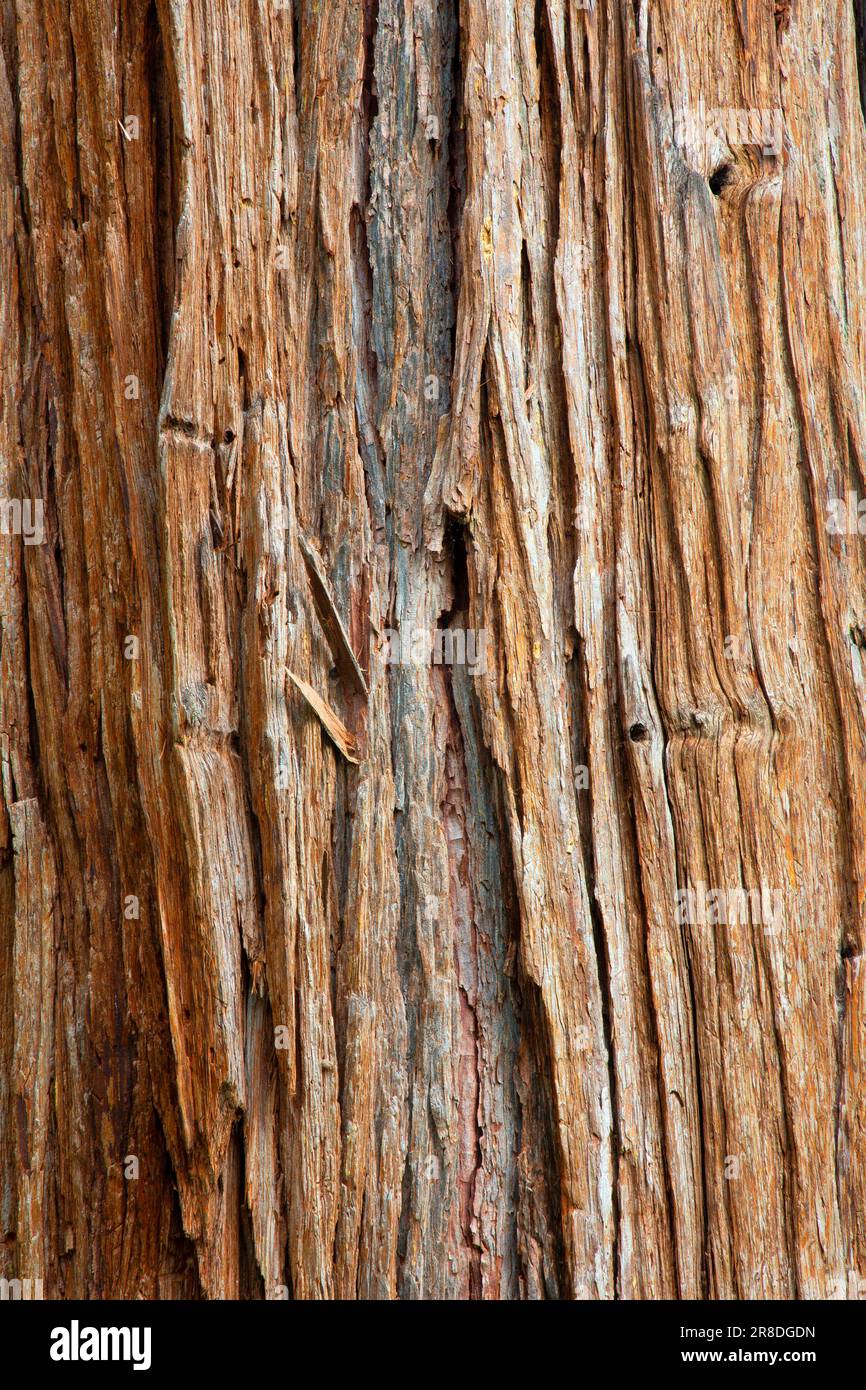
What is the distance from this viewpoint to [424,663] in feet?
6.36

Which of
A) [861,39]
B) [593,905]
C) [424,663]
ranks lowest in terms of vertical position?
[593,905]

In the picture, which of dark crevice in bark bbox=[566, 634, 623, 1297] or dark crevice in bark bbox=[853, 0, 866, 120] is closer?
dark crevice in bark bbox=[566, 634, 623, 1297]

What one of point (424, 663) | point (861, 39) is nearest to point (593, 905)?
point (424, 663)

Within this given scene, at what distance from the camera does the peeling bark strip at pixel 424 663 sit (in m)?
1.83

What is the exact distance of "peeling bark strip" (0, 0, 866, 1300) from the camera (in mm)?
1828

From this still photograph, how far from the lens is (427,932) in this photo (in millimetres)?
1880

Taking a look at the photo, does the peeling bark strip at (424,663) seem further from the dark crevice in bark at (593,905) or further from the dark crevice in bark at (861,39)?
the dark crevice in bark at (861,39)

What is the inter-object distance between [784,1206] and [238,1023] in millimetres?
1070

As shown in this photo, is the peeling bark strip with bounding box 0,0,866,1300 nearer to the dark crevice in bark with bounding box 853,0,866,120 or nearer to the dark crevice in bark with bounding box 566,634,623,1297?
the dark crevice in bark with bounding box 566,634,623,1297

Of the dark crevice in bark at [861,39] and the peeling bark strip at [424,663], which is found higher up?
the dark crevice in bark at [861,39]

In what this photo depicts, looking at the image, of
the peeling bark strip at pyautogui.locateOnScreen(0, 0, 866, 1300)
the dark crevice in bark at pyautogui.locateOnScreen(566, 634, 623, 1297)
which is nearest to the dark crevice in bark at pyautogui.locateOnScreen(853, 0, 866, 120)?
the peeling bark strip at pyautogui.locateOnScreen(0, 0, 866, 1300)

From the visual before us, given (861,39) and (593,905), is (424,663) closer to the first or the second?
(593,905)

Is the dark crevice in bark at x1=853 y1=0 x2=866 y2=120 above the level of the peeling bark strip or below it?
above

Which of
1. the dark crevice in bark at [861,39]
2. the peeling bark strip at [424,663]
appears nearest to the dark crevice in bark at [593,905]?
the peeling bark strip at [424,663]
